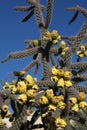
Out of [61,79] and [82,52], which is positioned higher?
[82,52]

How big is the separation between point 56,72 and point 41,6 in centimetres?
207

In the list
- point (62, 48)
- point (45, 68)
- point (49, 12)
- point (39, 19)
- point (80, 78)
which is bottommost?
point (80, 78)

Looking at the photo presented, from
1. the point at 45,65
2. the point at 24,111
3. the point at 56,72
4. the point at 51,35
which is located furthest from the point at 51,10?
the point at 24,111

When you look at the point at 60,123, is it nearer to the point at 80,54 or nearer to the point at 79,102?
the point at 79,102

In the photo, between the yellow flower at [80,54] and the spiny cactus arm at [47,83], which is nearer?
the spiny cactus arm at [47,83]

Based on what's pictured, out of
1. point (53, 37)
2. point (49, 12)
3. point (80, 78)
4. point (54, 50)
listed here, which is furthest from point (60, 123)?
point (49, 12)

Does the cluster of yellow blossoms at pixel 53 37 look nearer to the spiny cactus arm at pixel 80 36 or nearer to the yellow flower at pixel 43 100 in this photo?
the spiny cactus arm at pixel 80 36

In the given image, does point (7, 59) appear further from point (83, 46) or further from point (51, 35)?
point (83, 46)

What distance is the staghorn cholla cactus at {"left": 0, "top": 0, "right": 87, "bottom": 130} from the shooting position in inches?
167

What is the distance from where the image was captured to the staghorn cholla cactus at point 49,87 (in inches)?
167

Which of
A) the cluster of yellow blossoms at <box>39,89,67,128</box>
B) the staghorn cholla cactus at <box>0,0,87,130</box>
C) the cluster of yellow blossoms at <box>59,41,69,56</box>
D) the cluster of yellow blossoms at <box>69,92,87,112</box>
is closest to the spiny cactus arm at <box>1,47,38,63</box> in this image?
the staghorn cholla cactus at <box>0,0,87,130</box>

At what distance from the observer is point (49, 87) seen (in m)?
4.70

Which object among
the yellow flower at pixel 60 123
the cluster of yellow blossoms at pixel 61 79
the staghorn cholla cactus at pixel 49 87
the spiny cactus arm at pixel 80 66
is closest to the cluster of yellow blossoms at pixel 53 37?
the staghorn cholla cactus at pixel 49 87

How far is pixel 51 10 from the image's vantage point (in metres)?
5.62
